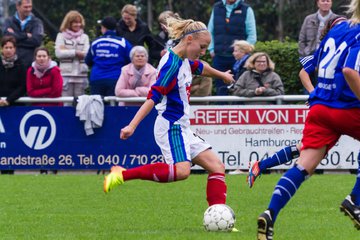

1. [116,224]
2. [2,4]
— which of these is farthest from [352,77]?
[2,4]

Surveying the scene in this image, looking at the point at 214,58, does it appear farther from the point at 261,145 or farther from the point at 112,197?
the point at 112,197

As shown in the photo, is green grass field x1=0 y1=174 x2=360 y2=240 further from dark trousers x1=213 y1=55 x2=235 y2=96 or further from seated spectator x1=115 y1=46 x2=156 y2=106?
dark trousers x1=213 y1=55 x2=235 y2=96

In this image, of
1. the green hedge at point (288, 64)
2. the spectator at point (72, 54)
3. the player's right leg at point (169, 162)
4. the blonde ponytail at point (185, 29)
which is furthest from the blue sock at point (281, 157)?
the green hedge at point (288, 64)

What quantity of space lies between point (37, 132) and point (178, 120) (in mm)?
7343

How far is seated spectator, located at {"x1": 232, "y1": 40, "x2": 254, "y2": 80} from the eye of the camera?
630 inches

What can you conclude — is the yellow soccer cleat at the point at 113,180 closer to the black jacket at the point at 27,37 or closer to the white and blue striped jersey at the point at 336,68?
the white and blue striped jersey at the point at 336,68

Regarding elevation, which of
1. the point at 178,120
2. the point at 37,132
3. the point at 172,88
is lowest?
the point at 37,132

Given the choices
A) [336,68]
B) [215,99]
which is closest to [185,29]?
[336,68]

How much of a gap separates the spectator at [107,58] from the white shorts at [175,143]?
24.0 ft

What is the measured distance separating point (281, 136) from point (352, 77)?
8.11m

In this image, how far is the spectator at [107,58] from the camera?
16422 millimetres

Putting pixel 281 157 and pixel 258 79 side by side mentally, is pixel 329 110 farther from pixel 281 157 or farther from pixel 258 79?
pixel 258 79

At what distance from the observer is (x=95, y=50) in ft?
53.9

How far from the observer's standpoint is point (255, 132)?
51.5 feet
